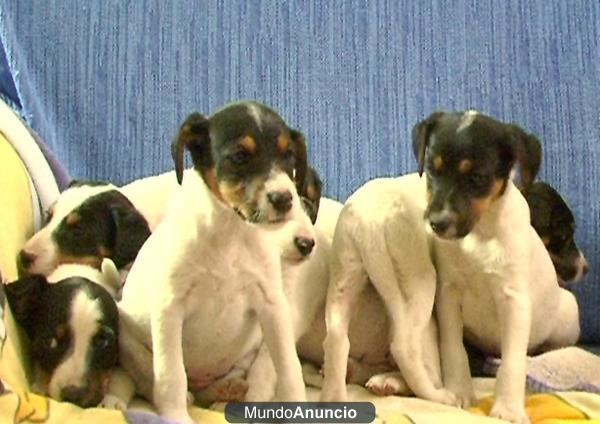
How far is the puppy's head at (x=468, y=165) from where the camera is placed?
183 centimetres

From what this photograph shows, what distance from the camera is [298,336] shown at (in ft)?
6.61

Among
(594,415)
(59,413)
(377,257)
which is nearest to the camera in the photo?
(59,413)

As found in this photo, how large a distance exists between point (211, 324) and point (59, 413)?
363 millimetres

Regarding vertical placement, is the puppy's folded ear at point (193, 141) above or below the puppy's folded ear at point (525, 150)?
above

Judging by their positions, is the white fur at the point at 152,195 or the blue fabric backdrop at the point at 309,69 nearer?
the white fur at the point at 152,195

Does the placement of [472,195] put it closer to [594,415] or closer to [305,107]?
[594,415]

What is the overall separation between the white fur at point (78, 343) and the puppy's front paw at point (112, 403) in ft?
0.18

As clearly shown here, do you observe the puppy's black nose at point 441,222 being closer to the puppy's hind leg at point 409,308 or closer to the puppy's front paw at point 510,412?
the puppy's hind leg at point 409,308

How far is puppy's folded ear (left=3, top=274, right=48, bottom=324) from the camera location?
1758 mm

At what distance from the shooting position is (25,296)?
177 cm

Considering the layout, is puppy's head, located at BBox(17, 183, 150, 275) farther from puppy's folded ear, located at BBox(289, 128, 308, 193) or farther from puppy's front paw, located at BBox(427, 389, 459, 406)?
puppy's front paw, located at BBox(427, 389, 459, 406)

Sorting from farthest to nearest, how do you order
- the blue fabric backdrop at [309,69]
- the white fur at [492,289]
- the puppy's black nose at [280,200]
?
the blue fabric backdrop at [309,69], the white fur at [492,289], the puppy's black nose at [280,200]

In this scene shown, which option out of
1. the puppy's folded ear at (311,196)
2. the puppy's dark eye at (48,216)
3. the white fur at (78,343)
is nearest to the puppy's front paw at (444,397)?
the puppy's folded ear at (311,196)

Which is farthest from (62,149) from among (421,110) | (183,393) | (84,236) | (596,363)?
(596,363)
